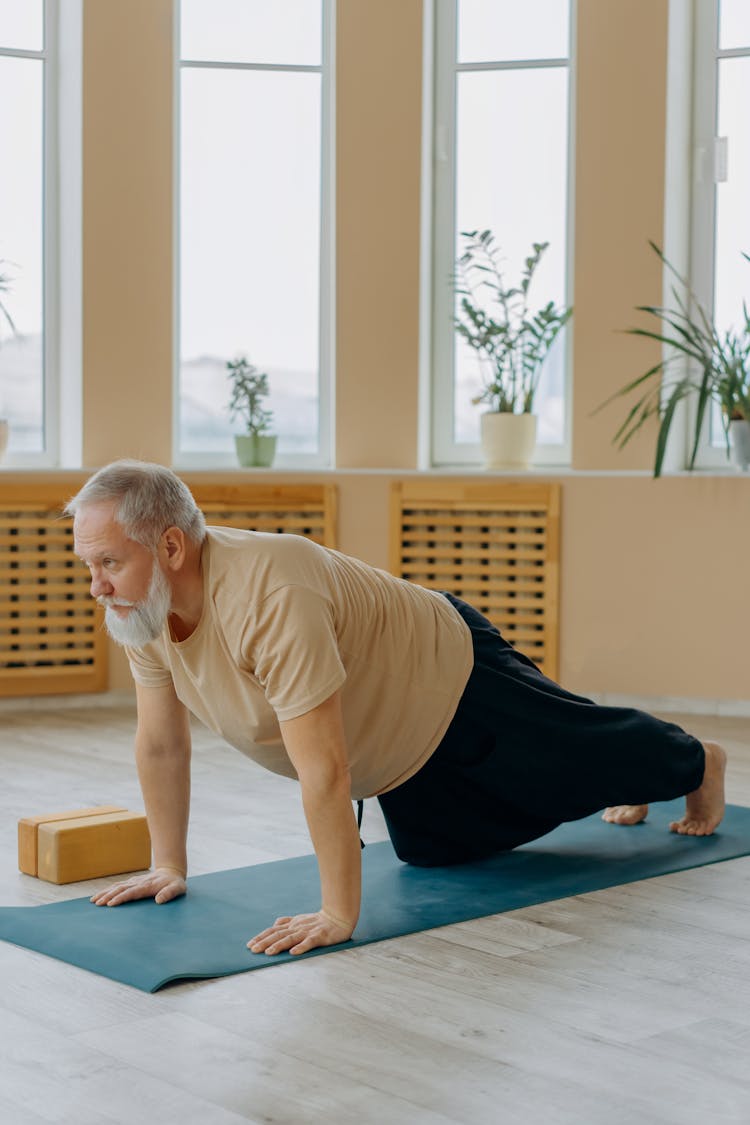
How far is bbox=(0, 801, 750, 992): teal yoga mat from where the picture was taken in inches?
95.1

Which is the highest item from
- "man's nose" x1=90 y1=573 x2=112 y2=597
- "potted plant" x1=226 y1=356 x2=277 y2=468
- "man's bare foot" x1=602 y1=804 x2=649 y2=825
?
"potted plant" x1=226 y1=356 x2=277 y2=468

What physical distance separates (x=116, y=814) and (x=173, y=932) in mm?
573

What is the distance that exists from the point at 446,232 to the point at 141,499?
135 inches

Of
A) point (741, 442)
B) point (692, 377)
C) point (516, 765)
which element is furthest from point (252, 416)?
point (516, 765)

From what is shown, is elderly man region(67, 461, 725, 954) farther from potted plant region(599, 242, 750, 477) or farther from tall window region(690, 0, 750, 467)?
tall window region(690, 0, 750, 467)

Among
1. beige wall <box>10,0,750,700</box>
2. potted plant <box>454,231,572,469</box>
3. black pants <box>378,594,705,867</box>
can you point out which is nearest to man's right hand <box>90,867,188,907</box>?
black pants <box>378,594,705,867</box>

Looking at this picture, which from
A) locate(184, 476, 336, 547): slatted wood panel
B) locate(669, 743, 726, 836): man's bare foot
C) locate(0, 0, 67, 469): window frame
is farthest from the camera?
locate(0, 0, 67, 469): window frame

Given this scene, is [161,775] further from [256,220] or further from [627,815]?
[256,220]

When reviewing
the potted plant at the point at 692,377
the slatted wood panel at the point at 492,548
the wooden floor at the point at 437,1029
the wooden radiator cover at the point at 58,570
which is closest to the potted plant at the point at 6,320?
the wooden radiator cover at the point at 58,570

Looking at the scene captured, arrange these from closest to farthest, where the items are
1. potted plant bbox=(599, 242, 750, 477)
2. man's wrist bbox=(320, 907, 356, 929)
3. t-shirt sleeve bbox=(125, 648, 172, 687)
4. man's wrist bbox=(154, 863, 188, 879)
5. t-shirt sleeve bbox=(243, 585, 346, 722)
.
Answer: t-shirt sleeve bbox=(243, 585, 346, 722)
man's wrist bbox=(320, 907, 356, 929)
t-shirt sleeve bbox=(125, 648, 172, 687)
man's wrist bbox=(154, 863, 188, 879)
potted plant bbox=(599, 242, 750, 477)

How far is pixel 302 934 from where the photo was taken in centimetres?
247

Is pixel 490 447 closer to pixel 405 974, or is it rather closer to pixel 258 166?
pixel 258 166

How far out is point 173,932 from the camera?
2.53 metres

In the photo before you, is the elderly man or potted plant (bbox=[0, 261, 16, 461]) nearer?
the elderly man
